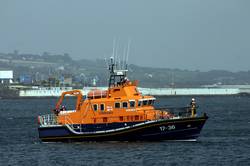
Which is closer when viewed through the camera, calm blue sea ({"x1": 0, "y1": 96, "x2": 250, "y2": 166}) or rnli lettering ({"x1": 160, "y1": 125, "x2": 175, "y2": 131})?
calm blue sea ({"x1": 0, "y1": 96, "x2": 250, "y2": 166})

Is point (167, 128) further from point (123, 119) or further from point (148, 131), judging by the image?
point (123, 119)

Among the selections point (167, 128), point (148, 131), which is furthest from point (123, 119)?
point (167, 128)

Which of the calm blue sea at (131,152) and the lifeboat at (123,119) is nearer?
the calm blue sea at (131,152)

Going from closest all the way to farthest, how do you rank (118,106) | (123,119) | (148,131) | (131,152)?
1. (131,152)
2. (148,131)
3. (118,106)
4. (123,119)

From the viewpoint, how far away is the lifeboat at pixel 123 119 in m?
49.8

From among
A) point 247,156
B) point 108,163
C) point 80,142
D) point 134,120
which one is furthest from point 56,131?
point 247,156

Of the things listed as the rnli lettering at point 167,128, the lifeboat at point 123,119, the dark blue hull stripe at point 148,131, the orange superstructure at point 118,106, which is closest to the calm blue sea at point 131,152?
the dark blue hull stripe at point 148,131

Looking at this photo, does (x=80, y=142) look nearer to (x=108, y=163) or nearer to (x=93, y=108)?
(x=93, y=108)

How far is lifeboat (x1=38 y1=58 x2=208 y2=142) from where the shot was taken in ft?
163

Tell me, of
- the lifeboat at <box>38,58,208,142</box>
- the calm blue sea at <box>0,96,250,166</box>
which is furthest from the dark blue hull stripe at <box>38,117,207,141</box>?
the calm blue sea at <box>0,96,250,166</box>

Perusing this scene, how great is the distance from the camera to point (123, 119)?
165 feet

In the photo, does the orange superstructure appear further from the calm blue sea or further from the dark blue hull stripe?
the calm blue sea

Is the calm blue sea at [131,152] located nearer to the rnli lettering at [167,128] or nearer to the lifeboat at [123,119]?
the lifeboat at [123,119]

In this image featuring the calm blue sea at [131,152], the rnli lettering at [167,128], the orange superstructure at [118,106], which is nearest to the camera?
the calm blue sea at [131,152]
